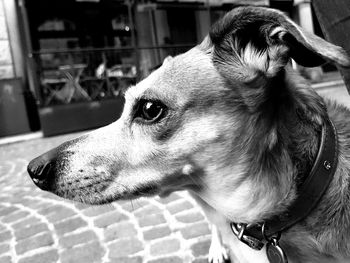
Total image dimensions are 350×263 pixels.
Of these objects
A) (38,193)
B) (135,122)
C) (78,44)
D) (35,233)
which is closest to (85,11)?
(78,44)

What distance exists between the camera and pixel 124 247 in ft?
9.13

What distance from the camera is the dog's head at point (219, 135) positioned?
1.68 m

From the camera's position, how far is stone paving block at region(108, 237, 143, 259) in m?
2.69

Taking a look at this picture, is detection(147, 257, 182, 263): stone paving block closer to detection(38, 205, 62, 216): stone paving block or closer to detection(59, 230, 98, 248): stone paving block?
detection(59, 230, 98, 248): stone paving block

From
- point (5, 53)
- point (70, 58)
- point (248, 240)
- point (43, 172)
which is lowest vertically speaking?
point (248, 240)

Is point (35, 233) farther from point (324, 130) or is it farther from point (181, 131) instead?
point (324, 130)

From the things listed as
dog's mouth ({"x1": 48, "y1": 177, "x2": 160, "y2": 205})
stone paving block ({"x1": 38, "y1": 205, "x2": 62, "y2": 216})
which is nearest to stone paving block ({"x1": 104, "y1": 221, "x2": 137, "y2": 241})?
stone paving block ({"x1": 38, "y1": 205, "x2": 62, "y2": 216})

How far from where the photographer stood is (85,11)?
35.6ft

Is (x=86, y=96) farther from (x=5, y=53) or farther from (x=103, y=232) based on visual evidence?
(x=103, y=232)

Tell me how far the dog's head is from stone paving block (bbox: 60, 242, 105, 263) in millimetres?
1054

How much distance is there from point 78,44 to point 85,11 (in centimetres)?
99

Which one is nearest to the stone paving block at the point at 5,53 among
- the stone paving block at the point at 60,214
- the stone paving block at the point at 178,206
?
the stone paving block at the point at 60,214

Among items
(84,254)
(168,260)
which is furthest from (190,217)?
(84,254)

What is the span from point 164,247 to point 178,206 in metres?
0.80
